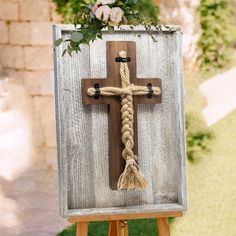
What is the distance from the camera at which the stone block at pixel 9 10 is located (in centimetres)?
826

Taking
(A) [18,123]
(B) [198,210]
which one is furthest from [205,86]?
(B) [198,210]

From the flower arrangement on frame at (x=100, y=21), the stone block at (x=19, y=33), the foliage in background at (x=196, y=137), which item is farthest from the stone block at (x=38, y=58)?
the flower arrangement on frame at (x=100, y=21)

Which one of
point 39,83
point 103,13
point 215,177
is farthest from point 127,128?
point 39,83

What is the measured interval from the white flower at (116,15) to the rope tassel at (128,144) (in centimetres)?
15

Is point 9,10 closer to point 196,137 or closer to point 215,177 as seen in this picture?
point 196,137

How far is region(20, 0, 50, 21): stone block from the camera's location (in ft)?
26.6

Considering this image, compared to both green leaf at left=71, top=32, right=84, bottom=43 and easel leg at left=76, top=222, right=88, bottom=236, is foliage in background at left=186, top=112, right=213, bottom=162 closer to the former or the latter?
easel leg at left=76, top=222, right=88, bottom=236

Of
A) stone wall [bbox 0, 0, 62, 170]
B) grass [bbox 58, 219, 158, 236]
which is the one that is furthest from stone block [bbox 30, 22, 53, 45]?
grass [bbox 58, 219, 158, 236]

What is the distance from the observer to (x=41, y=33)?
8094 mm

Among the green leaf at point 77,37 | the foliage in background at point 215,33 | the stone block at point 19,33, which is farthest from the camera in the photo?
the foliage in background at point 215,33

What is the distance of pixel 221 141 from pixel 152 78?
407 centimetres

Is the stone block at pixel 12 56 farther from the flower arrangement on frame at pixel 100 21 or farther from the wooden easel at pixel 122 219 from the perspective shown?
the wooden easel at pixel 122 219

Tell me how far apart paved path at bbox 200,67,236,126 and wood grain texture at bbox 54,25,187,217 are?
4486 millimetres

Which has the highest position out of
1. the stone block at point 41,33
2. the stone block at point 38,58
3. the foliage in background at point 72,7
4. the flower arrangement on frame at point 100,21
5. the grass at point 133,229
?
the foliage in background at point 72,7
